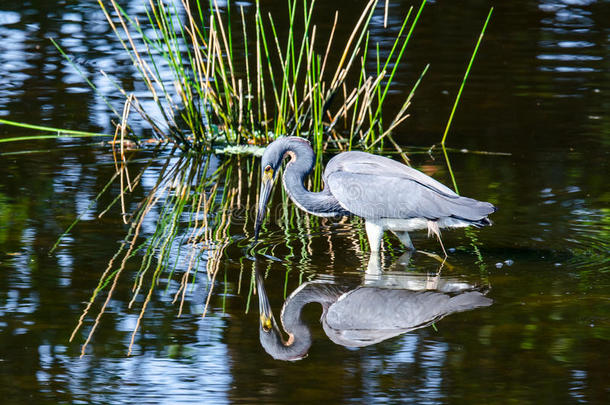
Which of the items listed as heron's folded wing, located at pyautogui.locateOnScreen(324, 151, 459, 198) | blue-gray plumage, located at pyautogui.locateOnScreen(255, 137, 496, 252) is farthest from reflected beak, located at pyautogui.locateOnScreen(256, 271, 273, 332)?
heron's folded wing, located at pyautogui.locateOnScreen(324, 151, 459, 198)

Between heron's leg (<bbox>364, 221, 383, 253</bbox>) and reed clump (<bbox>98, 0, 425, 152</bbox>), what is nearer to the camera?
heron's leg (<bbox>364, 221, 383, 253</bbox>)

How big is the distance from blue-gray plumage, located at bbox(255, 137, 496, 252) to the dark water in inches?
8.7

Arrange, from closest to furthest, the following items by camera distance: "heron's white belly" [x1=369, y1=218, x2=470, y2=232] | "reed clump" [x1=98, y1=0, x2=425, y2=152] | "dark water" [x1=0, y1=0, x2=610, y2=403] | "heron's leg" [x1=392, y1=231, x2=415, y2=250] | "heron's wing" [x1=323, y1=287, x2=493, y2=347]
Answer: "dark water" [x1=0, y1=0, x2=610, y2=403] → "heron's wing" [x1=323, y1=287, x2=493, y2=347] → "heron's white belly" [x1=369, y1=218, x2=470, y2=232] → "heron's leg" [x1=392, y1=231, x2=415, y2=250] → "reed clump" [x1=98, y1=0, x2=425, y2=152]

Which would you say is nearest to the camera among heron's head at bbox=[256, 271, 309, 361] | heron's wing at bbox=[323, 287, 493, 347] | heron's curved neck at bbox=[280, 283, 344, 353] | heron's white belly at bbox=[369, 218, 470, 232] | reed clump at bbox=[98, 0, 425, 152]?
heron's head at bbox=[256, 271, 309, 361]

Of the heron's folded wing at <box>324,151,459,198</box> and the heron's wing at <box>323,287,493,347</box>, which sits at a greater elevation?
the heron's folded wing at <box>324,151,459,198</box>

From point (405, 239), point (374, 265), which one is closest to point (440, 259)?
point (405, 239)

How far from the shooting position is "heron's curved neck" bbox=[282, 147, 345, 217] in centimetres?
650

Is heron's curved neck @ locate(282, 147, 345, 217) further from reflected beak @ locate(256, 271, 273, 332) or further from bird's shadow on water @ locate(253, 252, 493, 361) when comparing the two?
reflected beak @ locate(256, 271, 273, 332)

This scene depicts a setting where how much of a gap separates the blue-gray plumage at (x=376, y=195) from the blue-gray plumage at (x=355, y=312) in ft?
2.01

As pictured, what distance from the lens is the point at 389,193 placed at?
20.3 ft

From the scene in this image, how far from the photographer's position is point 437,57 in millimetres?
12086

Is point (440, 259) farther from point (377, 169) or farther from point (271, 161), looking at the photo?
point (271, 161)

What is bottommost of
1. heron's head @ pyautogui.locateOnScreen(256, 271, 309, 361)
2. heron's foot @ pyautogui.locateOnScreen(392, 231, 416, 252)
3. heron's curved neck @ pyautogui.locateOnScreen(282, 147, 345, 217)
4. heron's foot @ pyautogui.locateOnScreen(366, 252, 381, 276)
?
heron's foot @ pyautogui.locateOnScreen(366, 252, 381, 276)

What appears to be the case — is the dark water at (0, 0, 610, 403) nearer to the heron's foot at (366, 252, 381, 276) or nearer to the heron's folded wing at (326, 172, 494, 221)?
the heron's foot at (366, 252, 381, 276)
